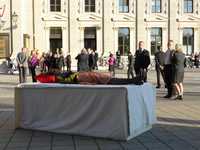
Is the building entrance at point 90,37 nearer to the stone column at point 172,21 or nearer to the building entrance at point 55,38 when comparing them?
the building entrance at point 55,38

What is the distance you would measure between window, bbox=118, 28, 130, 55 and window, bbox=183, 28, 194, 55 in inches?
248

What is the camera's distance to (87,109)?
10.3 m

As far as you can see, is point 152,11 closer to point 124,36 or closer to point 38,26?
point 124,36

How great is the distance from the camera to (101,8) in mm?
56812

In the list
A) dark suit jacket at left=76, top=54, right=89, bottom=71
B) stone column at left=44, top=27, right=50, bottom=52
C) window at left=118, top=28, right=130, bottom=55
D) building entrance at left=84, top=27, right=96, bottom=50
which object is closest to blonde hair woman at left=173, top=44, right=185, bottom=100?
dark suit jacket at left=76, top=54, right=89, bottom=71

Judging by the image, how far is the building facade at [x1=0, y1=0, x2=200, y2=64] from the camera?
55125mm

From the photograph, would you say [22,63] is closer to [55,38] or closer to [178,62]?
[178,62]

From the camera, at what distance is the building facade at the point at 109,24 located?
55125mm

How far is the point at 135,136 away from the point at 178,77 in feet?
Answer: 26.9

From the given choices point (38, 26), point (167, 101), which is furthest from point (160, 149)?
point (38, 26)

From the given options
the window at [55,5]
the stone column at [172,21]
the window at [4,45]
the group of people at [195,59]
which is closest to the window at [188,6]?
the stone column at [172,21]

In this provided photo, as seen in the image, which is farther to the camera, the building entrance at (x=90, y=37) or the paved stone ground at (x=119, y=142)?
the building entrance at (x=90, y=37)

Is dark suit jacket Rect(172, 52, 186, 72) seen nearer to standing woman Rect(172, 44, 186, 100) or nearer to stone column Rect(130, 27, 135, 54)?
standing woman Rect(172, 44, 186, 100)

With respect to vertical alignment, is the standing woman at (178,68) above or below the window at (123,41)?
below
